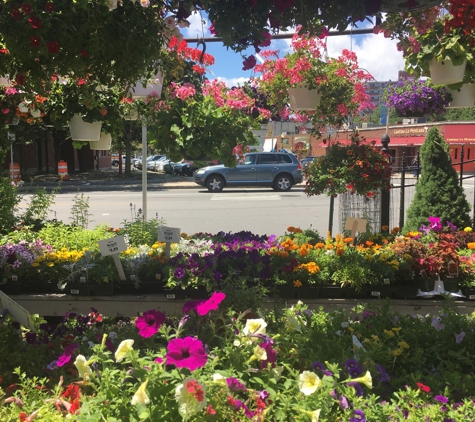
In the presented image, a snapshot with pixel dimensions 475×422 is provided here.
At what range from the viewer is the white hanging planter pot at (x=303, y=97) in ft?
14.4

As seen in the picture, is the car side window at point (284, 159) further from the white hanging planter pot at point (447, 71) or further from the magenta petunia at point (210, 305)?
the magenta petunia at point (210, 305)

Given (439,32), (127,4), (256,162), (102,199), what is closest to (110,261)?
(127,4)

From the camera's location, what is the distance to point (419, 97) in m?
4.84

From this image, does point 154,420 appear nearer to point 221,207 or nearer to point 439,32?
point 439,32

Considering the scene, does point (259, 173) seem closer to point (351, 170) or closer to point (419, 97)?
point (419, 97)

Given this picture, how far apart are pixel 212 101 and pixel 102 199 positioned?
1090cm

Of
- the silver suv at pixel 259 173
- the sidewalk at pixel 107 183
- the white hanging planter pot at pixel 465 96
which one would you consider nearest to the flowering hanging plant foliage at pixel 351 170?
the white hanging planter pot at pixel 465 96

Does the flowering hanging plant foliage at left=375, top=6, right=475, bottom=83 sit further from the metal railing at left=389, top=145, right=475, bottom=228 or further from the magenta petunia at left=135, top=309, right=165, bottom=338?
the magenta petunia at left=135, top=309, right=165, bottom=338

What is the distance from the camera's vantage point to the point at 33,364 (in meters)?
2.11

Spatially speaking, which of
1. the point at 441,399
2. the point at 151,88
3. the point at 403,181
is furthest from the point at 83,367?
the point at 403,181

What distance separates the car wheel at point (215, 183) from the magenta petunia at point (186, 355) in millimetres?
14050

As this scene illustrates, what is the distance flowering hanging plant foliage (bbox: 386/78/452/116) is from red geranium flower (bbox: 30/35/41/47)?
12.4 ft

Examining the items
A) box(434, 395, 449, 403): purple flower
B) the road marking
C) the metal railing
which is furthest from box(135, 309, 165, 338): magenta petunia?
the road marking

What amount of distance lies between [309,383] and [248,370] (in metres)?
0.27
